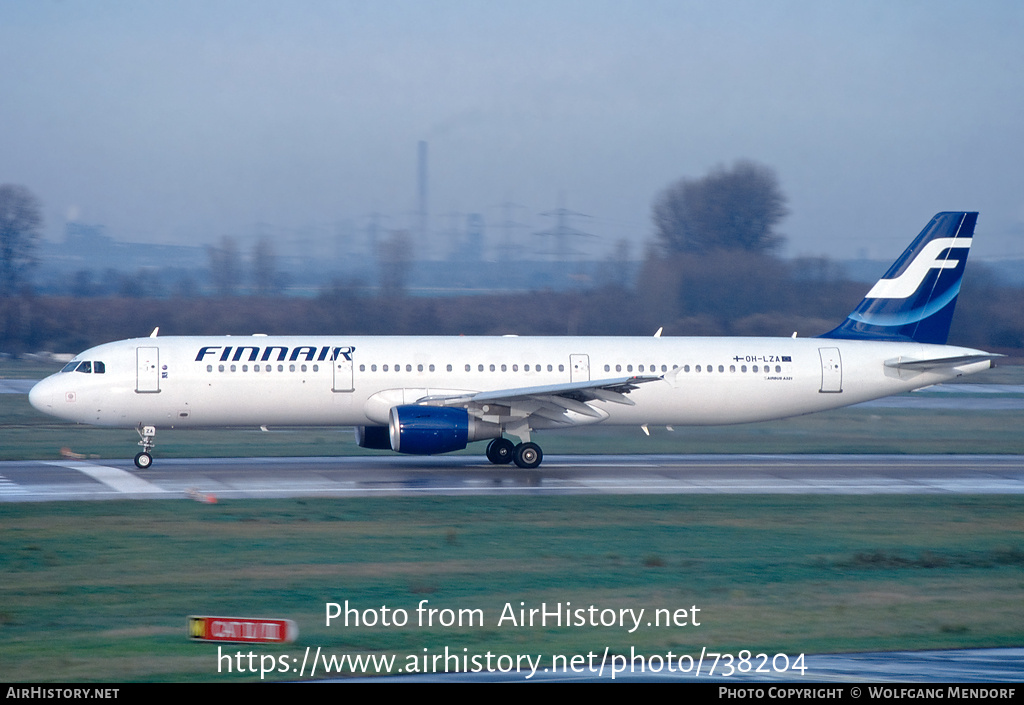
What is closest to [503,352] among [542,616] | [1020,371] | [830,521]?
[830,521]

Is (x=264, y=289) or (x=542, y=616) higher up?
(x=264, y=289)

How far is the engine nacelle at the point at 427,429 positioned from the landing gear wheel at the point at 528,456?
1.68 meters

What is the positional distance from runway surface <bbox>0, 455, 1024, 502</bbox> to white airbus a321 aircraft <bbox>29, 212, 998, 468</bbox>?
107 centimetres

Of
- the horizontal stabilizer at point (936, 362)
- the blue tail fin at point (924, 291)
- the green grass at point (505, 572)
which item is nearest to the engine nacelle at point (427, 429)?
the green grass at point (505, 572)

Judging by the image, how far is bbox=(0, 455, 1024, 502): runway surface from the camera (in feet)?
77.6

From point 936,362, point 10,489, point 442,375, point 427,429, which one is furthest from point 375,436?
point 936,362

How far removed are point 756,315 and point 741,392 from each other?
98.7 feet

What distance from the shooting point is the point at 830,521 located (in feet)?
67.5

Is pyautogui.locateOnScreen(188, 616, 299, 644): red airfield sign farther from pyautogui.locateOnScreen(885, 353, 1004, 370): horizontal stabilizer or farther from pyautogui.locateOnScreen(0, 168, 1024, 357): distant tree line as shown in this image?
pyautogui.locateOnScreen(0, 168, 1024, 357): distant tree line

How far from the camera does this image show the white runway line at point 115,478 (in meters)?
23.4

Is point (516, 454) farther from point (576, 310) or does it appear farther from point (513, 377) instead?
point (576, 310)

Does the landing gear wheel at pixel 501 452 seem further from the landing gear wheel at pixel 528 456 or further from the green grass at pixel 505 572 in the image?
the green grass at pixel 505 572

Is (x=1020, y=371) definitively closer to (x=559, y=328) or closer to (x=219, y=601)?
Answer: (x=559, y=328)

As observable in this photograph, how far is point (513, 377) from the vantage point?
2888 centimetres
